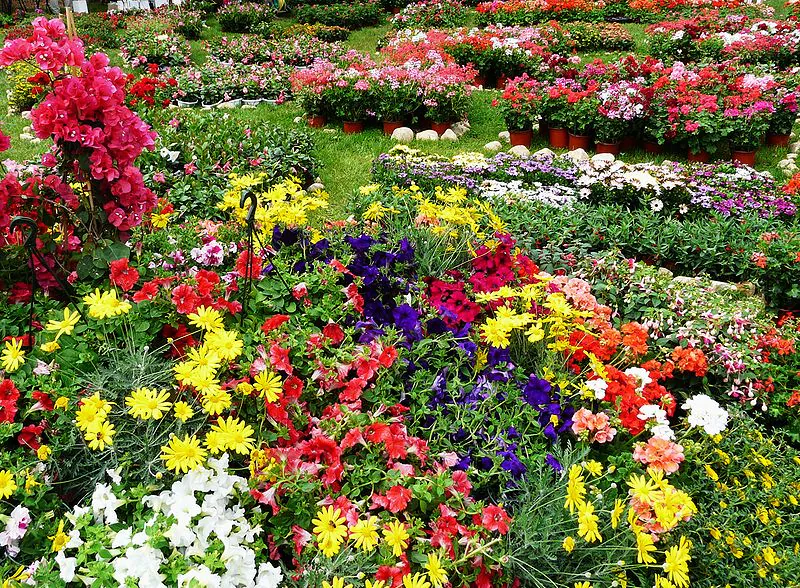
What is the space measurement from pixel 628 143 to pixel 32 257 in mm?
6502

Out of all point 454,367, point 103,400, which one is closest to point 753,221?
point 454,367

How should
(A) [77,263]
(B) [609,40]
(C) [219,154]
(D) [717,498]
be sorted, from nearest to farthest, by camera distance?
1. (D) [717,498]
2. (A) [77,263]
3. (C) [219,154]
4. (B) [609,40]

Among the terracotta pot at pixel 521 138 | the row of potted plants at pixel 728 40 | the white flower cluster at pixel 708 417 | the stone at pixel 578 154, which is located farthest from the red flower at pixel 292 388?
the row of potted plants at pixel 728 40

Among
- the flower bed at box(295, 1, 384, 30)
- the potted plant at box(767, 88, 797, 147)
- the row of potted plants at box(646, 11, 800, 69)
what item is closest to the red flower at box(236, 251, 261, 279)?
the potted plant at box(767, 88, 797, 147)

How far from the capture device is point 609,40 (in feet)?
38.8

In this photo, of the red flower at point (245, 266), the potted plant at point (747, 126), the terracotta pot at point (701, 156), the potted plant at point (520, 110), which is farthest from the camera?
the potted plant at point (520, 110)

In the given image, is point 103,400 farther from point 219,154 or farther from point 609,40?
point 609,40

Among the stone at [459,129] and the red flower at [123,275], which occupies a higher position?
the red flower at [123,275]

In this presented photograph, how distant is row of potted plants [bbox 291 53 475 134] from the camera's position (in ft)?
24.6

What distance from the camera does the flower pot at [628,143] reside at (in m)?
7.09

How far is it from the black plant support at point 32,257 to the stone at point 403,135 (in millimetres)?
5183

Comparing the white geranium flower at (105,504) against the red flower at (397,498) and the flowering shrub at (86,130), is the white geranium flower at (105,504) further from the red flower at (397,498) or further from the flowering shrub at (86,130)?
the flowering shrub at (86,130)

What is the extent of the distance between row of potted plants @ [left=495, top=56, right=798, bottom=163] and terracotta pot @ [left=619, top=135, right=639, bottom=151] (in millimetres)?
48

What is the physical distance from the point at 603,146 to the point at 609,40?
237 inches
